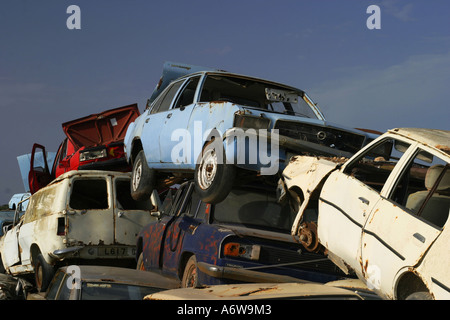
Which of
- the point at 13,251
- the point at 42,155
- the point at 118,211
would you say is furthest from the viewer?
the point at 42,155

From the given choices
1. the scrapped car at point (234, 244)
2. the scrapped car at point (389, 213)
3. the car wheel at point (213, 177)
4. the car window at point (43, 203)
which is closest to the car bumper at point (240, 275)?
the scrapped car at point (234, 244)

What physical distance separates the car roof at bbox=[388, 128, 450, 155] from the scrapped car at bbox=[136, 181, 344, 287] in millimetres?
2177

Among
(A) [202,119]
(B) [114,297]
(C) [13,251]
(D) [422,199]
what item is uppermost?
(A) [202,119]

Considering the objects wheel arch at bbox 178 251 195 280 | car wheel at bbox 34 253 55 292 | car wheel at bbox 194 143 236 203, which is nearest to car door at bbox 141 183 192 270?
wheel arch at bbox 178 251 195 280

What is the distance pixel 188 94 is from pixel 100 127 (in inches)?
194

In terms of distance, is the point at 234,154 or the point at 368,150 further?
the point at 234,154

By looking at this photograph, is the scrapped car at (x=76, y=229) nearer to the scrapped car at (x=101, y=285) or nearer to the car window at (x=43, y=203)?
the car window at (x=43, y=203)

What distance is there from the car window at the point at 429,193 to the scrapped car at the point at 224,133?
2096mm

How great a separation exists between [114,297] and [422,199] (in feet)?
9.70

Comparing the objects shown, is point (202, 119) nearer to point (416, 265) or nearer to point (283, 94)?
point (283, 94)

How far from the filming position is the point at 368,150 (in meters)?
6.04

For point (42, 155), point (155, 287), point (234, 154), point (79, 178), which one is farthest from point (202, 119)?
point (42, 155)

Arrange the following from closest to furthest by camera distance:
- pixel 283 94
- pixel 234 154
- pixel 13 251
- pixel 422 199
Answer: pixel 422 199 < pixel 234 154 < pixel 283 94 < pixel 13 251

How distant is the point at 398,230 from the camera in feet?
16.1
